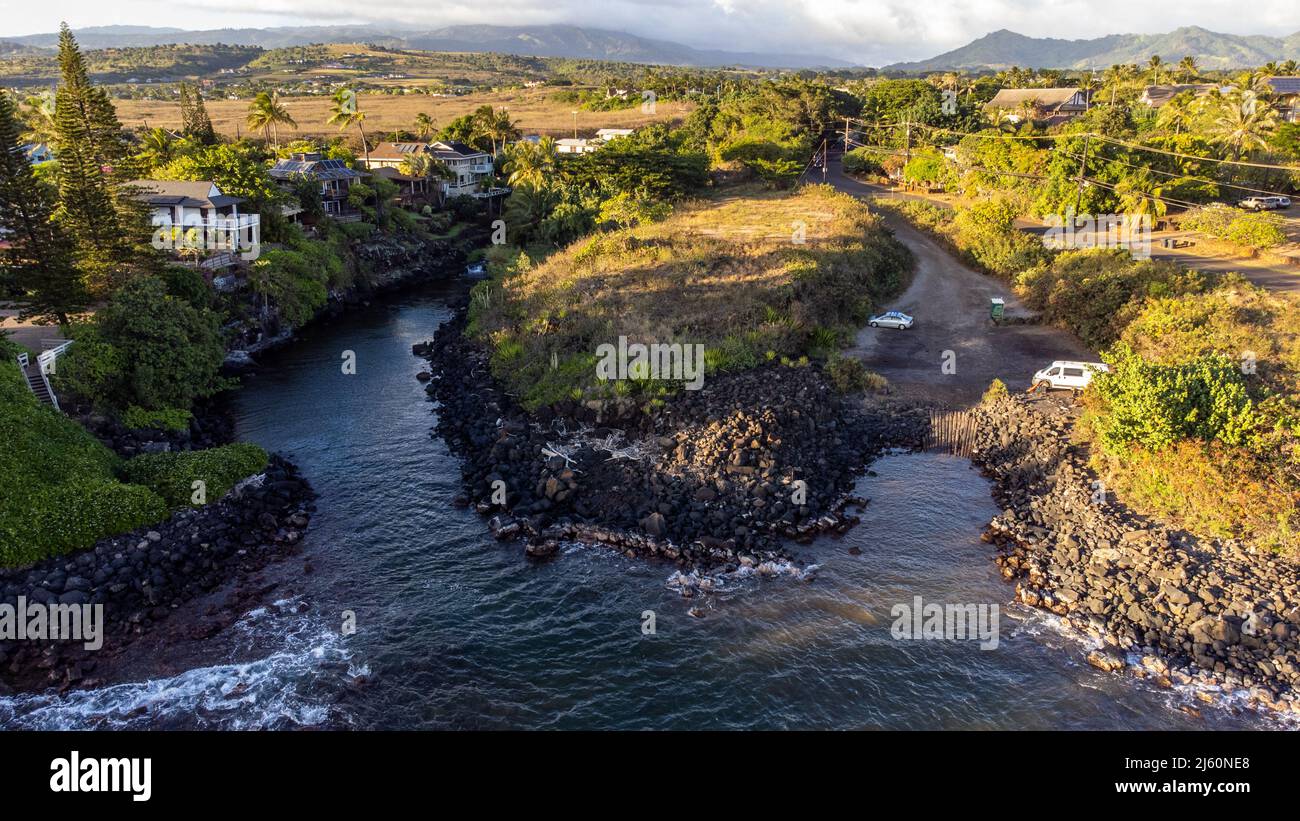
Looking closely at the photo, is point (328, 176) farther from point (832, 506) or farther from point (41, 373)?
point (832, 506)

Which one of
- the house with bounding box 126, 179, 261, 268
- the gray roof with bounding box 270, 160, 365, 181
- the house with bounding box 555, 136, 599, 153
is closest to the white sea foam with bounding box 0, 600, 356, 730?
the house with bounding box 126, 179, 261, 268

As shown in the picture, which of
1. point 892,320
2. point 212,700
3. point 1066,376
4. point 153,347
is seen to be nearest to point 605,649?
point 212,700

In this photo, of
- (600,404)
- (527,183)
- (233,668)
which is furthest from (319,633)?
(527,183)

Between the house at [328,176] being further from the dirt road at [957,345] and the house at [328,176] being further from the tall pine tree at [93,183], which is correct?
the dirt road at [957,345]

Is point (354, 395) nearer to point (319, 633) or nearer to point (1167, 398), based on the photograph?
point (319, 633)

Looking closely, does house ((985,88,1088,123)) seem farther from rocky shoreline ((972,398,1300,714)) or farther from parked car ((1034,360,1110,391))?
rocky shoreline ((972,398,1300,714))
